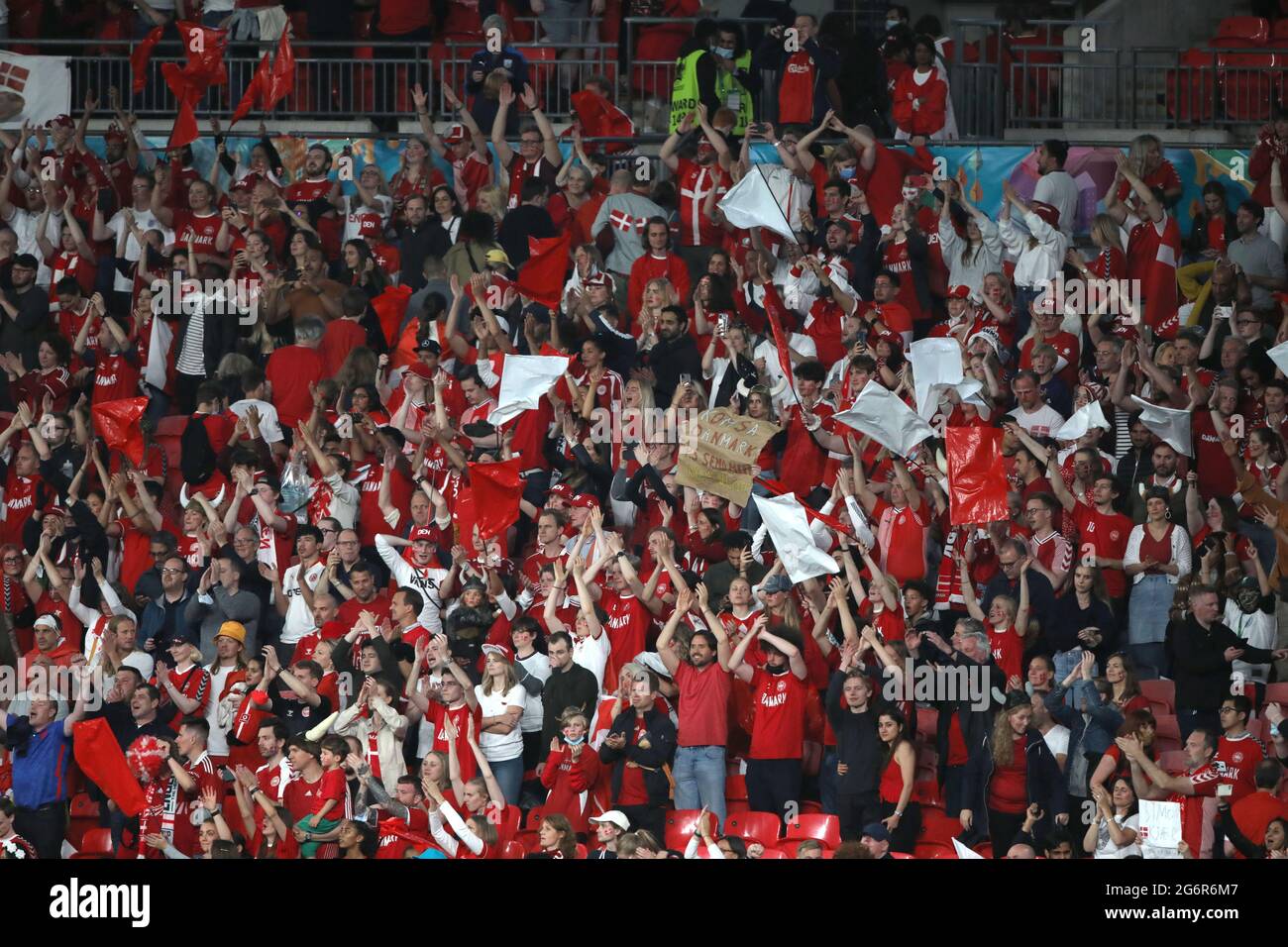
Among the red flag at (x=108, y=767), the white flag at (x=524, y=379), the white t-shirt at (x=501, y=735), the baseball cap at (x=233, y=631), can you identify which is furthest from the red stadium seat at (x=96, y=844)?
the white flag at (x=524, y=379)

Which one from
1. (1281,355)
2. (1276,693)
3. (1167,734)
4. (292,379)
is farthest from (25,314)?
(1276,693)

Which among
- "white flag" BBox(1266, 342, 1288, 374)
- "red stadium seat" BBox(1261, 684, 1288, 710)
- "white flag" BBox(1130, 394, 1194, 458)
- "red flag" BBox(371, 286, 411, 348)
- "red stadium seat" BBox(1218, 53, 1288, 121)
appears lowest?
"red stadium seat" BBox(1261, 684, 1288, 710)

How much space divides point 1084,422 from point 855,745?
2.98 m

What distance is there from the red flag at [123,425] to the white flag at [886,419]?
494cm

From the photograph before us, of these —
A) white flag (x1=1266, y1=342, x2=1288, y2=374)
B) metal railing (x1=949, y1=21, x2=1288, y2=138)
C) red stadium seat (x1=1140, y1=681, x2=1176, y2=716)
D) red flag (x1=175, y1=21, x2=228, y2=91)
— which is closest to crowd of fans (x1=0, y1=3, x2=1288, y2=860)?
red stadium seat (x1=1140, y1=681, x2=1176, y2=716)

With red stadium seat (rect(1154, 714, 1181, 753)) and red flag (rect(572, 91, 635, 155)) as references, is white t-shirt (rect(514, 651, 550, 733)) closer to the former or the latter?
red stadium seat (rect(1154, 714, 1181, 753))

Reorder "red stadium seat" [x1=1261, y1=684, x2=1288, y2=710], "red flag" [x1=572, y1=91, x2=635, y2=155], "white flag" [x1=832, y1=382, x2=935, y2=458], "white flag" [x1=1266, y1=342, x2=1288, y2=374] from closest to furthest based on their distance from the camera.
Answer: "red stadium seat" [x1=1261, y1=684, x2=1288, y2=710] < "white flag" [x1=832, y1=382, x2=935, y2=458] < "white flag" [x1=1266, y1=342, x2=1288, y2=374] < "red flag" [x1=572, y1=91, x2=635, y2=155]

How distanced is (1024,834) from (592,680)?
2.74 metres

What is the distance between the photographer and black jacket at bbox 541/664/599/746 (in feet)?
46.8

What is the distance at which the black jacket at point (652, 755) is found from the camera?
1392 centimetres

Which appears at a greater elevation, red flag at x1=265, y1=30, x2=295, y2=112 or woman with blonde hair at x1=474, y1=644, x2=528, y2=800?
red flag at x1=265, y1=30, x2=295, y2=112

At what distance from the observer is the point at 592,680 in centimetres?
1434

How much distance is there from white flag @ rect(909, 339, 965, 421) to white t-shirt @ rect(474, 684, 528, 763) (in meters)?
3.34

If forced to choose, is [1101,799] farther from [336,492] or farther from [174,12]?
[174,12]
